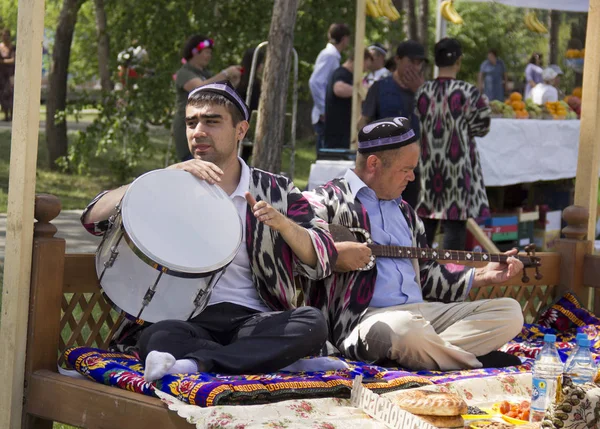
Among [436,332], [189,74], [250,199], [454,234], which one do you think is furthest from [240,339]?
[189,74]

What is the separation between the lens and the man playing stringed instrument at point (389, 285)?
4.60 meters

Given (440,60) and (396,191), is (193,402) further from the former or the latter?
(440,60)

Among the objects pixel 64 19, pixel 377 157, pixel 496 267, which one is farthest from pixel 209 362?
pixel 64 19

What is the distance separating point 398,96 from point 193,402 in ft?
15.1

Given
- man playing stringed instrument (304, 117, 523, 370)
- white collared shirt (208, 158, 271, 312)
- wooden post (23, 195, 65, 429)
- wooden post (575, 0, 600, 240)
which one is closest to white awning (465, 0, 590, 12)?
wooden post (575, 0, 600, 240)

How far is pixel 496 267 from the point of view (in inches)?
197

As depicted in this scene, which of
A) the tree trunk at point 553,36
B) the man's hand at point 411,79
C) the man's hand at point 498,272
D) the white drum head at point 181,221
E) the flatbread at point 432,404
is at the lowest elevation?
the flatbread at point 432,404

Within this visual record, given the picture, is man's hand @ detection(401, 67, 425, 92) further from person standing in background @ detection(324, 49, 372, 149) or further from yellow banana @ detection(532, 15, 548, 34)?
yellow banana @ detection(532, 15, 548, 34)

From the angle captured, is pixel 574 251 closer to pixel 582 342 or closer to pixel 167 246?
pixel 582 342

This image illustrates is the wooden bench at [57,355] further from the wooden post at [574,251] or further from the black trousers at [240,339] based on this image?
the wooden post at [574,251]

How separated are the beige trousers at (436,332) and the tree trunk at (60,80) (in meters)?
9.81

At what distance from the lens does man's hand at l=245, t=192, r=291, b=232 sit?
13.0 feet

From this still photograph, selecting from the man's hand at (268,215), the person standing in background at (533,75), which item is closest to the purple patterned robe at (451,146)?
the man's hand at (268,215)

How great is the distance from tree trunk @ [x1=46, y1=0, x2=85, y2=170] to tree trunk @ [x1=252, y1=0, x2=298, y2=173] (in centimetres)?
577
